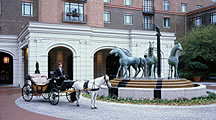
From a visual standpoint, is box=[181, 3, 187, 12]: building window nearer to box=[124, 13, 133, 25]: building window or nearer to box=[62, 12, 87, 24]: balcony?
box=[124, 13, 133, 25]: building window

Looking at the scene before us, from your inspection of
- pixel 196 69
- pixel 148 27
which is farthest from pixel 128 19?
pixel 196 69

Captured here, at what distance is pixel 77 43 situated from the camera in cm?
2178

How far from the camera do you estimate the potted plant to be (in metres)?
32.4

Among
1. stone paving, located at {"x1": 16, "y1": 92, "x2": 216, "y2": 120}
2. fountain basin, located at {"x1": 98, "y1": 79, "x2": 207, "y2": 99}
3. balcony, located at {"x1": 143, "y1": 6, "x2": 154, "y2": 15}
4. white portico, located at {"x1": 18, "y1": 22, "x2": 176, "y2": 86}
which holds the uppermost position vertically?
balcony, located at {"x1": 143, "y1": 6, "x2": 154, "y2": 15}

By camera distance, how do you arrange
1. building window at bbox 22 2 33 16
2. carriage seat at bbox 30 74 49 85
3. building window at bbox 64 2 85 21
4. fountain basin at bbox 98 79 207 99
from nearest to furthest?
fountain basin at bbox 98 79 207 99 → carriage seat at bbox 30 74 49 85 → building window at bbox 64 2 85 21 → building window at bbox 22 2 33 16

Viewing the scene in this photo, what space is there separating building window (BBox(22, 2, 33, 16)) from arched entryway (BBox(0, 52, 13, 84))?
737cm

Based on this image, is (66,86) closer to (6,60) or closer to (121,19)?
(6,60)

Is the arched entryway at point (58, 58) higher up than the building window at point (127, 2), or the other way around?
the building window at point (127, 2)

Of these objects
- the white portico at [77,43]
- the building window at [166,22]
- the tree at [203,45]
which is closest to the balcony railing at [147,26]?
the building window at [166,22]

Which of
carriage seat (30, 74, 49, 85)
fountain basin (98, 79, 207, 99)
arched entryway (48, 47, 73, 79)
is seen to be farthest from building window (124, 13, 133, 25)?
carriage seat (30, 74, 49, 85)

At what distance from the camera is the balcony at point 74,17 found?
1150 inches

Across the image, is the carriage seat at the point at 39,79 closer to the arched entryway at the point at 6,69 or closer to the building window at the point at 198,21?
the arched entryway at the point at 6,69

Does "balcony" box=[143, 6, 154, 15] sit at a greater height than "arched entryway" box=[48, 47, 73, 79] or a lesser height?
greater

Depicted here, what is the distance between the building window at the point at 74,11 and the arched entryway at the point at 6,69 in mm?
11628
